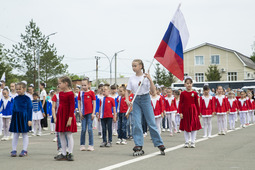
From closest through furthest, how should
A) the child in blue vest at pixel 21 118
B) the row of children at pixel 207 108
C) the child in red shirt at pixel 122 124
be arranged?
the child in blue vest at pixel 21 118 < the child in red shirt at pixel 122 124 < the row of children at pixel 207 108

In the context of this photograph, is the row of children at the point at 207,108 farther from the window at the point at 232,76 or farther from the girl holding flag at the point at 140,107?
the window at the point at 232,76

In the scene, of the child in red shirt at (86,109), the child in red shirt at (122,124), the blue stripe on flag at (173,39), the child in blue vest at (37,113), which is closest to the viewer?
the blue stripe on flag at (173,39)

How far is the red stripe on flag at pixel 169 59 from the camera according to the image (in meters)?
9.97

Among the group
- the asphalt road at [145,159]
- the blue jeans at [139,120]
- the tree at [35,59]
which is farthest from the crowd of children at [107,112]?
the tree at [35,59]

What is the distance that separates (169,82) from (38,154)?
5801 cm

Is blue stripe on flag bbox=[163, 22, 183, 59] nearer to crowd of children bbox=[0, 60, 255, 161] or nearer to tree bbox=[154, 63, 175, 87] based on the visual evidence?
crowd of children bbox=[0, 60, 255, 161]

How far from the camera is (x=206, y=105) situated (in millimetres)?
14852

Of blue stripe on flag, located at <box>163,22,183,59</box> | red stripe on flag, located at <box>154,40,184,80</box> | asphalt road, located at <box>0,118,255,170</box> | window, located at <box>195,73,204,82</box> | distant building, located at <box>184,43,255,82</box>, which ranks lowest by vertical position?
asphalt road, located at <box>0,118,255,170</box>

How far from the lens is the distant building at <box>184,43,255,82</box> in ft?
246

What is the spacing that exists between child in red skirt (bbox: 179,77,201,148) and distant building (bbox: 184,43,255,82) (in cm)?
6492

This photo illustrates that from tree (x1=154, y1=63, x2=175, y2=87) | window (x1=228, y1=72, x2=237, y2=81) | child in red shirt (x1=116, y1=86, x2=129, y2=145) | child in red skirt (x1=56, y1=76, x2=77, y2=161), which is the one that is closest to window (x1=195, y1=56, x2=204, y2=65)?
window (x1=228, y1=72, x2=237, y2=81)

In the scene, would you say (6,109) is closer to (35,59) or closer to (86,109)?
(86,109)

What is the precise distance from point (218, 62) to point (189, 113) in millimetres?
67143

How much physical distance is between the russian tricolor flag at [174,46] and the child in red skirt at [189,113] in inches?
55.0
